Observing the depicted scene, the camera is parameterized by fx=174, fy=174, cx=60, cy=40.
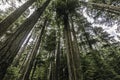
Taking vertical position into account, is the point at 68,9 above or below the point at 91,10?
above

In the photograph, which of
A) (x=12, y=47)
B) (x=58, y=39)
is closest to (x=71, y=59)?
(x=12, y=47)

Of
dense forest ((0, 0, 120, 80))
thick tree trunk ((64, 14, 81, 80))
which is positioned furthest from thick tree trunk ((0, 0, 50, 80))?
thick tree trunk ((64, 14, 81, 80))

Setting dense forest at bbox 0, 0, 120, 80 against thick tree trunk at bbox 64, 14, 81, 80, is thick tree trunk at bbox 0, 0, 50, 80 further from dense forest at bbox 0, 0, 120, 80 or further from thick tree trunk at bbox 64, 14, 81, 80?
thick tree trunk at bbox 64, 14, 81, 80

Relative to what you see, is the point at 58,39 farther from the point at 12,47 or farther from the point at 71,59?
the point at 12,47

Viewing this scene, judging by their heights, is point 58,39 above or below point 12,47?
below

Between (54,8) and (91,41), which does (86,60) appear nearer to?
(54,8)

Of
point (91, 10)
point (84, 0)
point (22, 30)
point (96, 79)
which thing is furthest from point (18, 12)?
point (91, 10)

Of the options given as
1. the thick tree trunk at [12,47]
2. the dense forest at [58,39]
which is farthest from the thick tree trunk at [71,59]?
the thick tree trunk at [12,47]

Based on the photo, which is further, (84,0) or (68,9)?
(84,0)

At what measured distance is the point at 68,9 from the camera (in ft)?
46.7

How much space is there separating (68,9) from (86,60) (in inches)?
176

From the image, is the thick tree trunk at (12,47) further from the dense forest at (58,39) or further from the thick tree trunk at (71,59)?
the thick tree trunk at (71,59)

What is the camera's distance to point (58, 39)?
1666cm

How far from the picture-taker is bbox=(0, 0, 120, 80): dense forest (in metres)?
7.24
